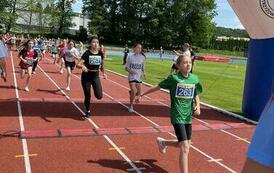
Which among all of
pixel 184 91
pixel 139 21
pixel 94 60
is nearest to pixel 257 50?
pixel 94 60

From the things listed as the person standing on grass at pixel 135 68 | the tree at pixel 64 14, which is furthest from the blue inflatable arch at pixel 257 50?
the tree at pixel 64 14

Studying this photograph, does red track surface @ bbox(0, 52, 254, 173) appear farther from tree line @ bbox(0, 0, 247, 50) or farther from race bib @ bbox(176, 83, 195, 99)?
tree line @ bbox(0, 0, 247, 50)

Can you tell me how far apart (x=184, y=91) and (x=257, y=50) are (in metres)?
5.12

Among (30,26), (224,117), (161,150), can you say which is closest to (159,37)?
(30,26)

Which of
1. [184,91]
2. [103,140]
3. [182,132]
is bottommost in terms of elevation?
[103,140]

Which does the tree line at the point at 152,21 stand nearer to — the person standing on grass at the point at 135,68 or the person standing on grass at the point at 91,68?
the person standing on grass at the point at 135,68

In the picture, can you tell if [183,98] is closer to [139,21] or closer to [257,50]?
[257,50]

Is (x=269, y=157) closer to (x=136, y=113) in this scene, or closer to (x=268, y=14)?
(x=268, y=14)

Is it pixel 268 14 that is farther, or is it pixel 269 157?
pixel 268 14

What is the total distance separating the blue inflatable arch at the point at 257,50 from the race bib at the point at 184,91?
4.00 meters

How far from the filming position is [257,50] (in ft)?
34.8

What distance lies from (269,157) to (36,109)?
9.44m

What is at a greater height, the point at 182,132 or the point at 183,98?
the point at 183,98

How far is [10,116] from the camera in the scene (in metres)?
9.90
